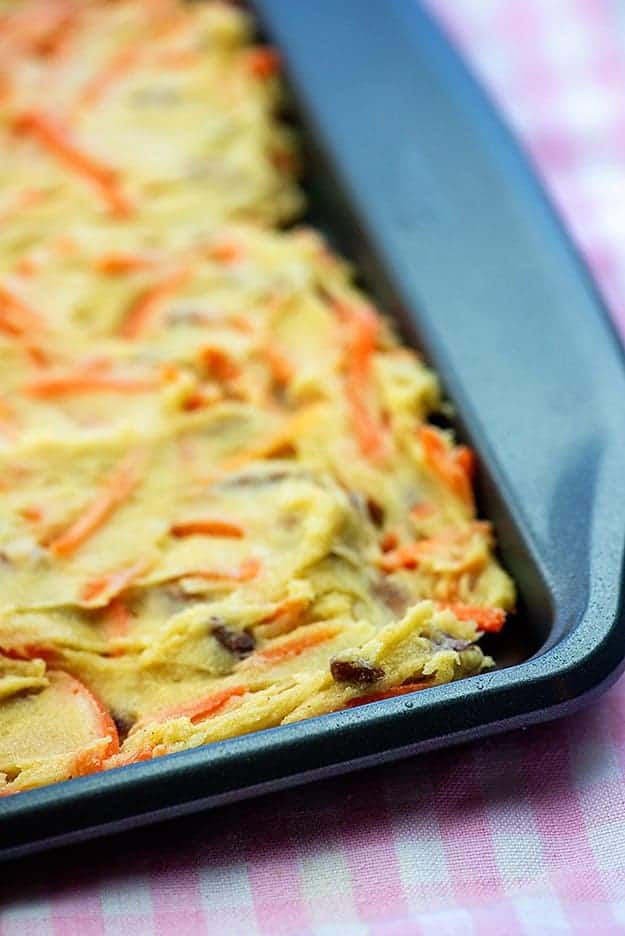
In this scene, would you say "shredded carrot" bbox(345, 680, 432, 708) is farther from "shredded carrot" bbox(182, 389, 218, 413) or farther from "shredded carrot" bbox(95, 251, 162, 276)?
"shredded carrot" bbox(95, 251, 162, 276)

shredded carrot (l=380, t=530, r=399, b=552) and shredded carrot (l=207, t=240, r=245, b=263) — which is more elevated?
shredded carrot (l=207, t=240, r=245, b=263)

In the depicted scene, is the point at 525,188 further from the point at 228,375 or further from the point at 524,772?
the point at 524,772

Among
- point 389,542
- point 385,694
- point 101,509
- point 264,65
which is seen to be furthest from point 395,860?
point 264,65

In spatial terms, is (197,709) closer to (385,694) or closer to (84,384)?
(385,694)

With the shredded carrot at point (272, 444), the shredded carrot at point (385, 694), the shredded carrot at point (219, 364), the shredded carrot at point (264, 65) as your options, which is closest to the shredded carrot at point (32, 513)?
the shredded carrot at point (272, 444)

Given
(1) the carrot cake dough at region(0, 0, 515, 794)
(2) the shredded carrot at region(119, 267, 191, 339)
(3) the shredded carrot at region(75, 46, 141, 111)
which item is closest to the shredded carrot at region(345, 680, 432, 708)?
(1) the carrot cake dough at region(0, 0, 515, 794)

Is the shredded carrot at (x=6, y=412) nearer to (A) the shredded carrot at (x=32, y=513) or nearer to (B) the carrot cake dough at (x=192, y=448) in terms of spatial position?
(B) the carrot cake dough at (x=192, y=448)

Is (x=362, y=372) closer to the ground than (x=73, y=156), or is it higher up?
closer to the ground
